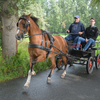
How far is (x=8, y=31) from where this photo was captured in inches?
201

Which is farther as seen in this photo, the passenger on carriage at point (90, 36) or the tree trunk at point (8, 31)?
the passenger on carriage at point (90, 36)

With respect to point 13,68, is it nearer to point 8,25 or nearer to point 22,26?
point 8,25

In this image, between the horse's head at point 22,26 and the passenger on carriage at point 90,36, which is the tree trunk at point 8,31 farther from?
the passenger on carriage at point 90,36

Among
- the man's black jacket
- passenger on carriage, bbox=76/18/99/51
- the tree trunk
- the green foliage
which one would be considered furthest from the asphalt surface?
the man's black jacket

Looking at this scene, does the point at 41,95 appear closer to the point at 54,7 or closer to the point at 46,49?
the point at 46,49

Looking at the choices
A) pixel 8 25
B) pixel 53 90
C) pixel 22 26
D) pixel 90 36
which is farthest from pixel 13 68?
pixel 90 36

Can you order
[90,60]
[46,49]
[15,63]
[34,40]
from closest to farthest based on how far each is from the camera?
[34,40], [46,49], [15,63], [90,60]

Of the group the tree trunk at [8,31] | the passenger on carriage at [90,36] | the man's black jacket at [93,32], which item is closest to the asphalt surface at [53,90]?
the tree trunk at [8,31]

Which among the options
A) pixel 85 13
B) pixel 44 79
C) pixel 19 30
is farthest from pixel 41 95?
pixel 85 13

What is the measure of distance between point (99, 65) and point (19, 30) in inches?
204

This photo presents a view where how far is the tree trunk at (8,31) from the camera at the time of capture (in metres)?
4.97

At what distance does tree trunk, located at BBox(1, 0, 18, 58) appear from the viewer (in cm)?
497

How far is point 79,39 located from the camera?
5461mm

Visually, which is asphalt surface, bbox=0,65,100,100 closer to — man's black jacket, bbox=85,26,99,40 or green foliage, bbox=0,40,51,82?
green foliage, bbox=0,40,51,82
